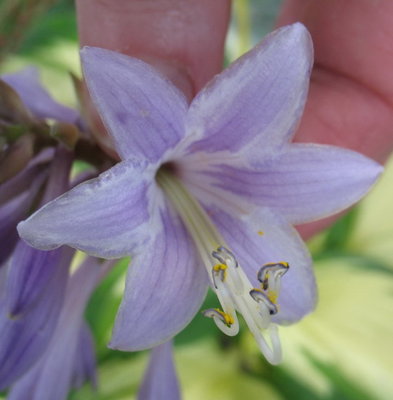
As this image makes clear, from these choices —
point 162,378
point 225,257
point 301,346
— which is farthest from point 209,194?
point 301,346

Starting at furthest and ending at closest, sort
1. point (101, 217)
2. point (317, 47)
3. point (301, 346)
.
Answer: point (301, 346), point (317, 47), point (101, 217)

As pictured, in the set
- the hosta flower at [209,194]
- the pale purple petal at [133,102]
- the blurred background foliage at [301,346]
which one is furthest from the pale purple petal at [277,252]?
the blurred background foliage at [301,346]

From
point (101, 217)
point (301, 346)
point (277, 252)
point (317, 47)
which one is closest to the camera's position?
point (101, 217)

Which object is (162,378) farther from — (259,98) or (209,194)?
(259,98)

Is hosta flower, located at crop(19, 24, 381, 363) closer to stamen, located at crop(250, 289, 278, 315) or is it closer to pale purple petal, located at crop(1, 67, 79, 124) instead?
stamen, located at crop(250, 289, 278, 315)

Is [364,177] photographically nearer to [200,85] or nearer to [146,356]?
[200,85]

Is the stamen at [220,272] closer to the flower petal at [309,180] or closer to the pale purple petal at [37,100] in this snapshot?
the flower petal at [309,180]

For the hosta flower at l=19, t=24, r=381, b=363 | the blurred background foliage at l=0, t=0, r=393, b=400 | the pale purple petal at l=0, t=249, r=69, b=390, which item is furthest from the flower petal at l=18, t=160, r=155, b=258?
the blurred background foliage at l=0, t=0, r=393, b=400

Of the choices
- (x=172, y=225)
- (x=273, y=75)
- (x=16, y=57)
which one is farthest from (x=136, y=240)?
(x=16, y=57)
